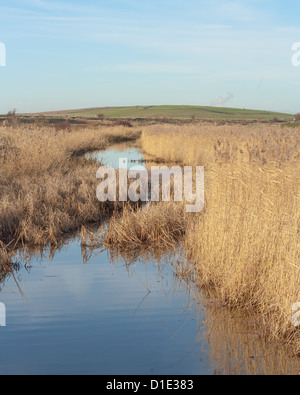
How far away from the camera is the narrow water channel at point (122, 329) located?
12.7 feet

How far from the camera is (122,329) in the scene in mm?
4598

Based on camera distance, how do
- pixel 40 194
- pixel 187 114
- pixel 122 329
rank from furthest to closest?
pixel 187 114 < pixel 40 194 < pixel 122 329

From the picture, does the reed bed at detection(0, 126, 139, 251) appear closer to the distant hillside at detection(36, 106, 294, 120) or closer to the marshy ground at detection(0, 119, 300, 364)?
the marshy ground at detection(0, 119, 300, 364)

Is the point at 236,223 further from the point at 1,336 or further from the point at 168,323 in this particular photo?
the point at 1,336

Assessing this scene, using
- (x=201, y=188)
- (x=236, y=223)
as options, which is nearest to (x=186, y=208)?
(x=201, y=188)

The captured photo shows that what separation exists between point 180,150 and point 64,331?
15324 millimetres

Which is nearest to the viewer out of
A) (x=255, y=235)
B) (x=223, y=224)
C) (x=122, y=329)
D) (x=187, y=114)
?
(x=122, y=329)

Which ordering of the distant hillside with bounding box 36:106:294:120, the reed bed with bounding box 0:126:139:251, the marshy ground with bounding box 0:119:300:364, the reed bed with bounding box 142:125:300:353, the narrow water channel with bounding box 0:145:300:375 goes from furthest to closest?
1. the distant hillside with bounding box 36:106:294:120
2. the reed bed with bounding box 0:126:139:251
3. the marshy ground with bounding box 0:119:300:364
4. the reed bed with bounding box 142:125:300:353
5. the narrow water channel with bounding box 0:145:300:375

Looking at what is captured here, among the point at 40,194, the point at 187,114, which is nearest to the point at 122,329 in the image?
the point at 40,194

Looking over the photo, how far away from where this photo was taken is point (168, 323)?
4766 mm

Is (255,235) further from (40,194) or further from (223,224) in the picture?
(40,194)

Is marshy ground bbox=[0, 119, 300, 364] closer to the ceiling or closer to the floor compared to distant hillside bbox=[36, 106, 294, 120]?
closer to the floor

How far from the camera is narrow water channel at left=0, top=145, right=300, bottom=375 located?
12.7ft

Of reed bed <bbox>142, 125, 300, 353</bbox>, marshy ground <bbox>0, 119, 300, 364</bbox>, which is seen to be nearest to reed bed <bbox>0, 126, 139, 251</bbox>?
marshy ground <bbox>0, 119, 300, 364</bbox>
